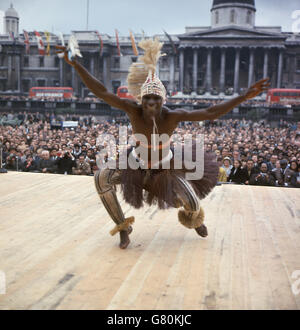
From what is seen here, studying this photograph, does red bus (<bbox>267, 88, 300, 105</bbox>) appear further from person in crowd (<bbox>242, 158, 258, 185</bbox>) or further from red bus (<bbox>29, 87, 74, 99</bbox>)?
person in crowd (<bbox>242, 158, 258, 185</bbox>)

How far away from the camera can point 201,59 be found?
5741 centimetres

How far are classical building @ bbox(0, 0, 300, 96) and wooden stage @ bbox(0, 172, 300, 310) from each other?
1883 inches

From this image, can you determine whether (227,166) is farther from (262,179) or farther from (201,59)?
(201,59)

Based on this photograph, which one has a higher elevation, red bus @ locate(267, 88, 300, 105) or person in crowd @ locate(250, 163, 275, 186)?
red bus @ locate(267, 88, 300, 105)

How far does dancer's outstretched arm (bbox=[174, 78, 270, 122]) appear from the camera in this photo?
11.6 ft

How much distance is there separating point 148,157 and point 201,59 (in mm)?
55741

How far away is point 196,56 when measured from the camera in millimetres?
55438

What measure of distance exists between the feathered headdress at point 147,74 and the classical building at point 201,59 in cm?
4875

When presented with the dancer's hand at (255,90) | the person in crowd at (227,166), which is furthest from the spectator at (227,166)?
the dancer's hand at (255,90)

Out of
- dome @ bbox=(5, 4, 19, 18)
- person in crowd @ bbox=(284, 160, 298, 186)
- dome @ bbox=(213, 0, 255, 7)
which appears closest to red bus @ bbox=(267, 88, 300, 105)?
dome @ bbox=(213, 0, 255, 7)
